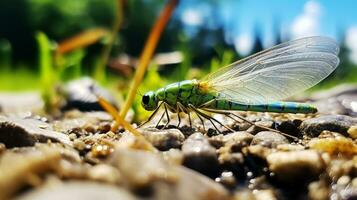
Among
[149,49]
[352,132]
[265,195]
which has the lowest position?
[265,195]

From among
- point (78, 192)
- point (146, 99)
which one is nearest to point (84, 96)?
point (146, 99)

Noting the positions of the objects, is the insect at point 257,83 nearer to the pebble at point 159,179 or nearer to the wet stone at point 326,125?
the wet stone at point 326,125

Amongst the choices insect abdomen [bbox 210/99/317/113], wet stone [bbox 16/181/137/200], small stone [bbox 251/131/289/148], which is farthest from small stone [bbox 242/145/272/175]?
insect abdomen [bbox 210/99/317/113]

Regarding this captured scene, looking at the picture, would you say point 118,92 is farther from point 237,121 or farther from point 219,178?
point 219,178

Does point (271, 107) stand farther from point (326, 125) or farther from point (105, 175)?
point (105, 175)

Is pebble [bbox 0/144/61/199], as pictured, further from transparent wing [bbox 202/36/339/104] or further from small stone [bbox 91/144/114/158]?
transparent wing [bbox 202/36/339/104]

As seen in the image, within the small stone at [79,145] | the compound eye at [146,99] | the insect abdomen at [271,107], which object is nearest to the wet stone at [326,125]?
the insect abdomen at [271,107]
